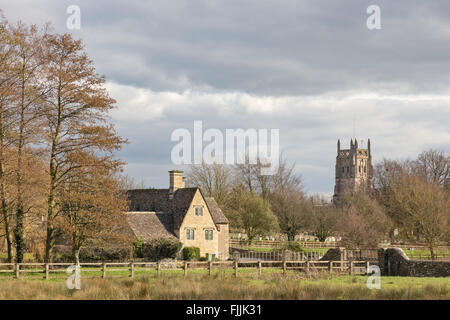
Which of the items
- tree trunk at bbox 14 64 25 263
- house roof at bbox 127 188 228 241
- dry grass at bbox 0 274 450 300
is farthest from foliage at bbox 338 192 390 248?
dry grass at bbox 0 274 450 300

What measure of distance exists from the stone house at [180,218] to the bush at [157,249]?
1.40 meters

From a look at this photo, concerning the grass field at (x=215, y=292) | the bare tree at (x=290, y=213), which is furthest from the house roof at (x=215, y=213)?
the grass field at (x=215, y=292)

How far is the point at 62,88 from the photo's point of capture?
3581 centimetres

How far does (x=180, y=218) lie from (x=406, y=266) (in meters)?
24.2

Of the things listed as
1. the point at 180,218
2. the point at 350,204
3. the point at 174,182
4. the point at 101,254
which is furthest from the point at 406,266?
the point at 350,204

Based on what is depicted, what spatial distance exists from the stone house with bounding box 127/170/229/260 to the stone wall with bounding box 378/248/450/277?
2015 centimetres

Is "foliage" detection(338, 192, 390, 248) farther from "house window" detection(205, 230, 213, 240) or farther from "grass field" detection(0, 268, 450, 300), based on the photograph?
"grass field" detection(0, 268, 450, 300)

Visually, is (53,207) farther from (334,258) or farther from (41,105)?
(334,258)

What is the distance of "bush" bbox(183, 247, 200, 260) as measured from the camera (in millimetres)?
52500

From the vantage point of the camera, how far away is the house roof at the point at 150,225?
166ft

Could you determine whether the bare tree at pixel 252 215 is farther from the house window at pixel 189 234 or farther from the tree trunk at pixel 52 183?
the tree trunk at pixel 52 183

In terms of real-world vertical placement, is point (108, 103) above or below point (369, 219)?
above
